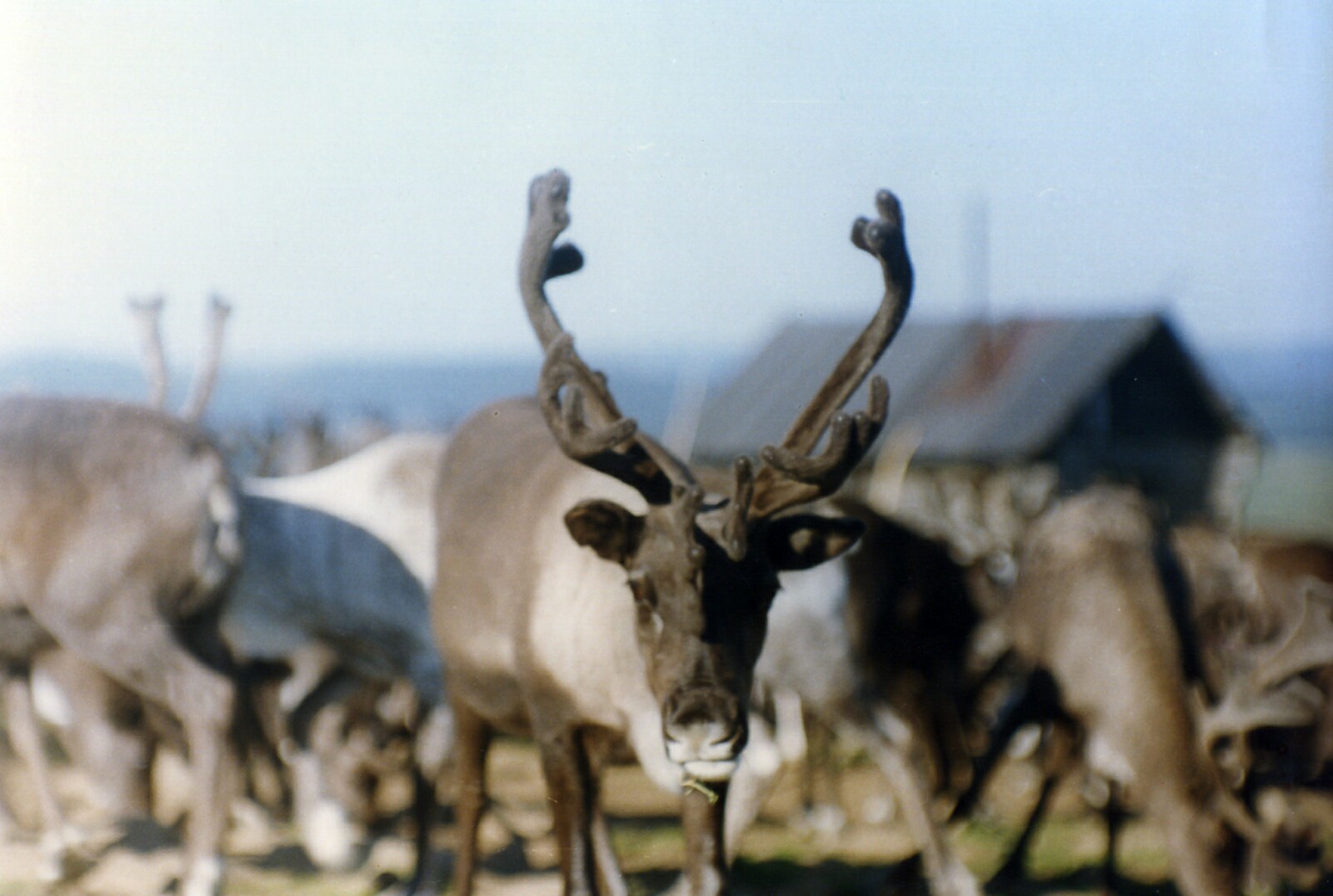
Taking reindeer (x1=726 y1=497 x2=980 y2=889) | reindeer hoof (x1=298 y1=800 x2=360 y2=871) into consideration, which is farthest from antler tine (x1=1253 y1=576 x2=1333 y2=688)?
reindeer hoof (x1=298 y1=800 x2=360 y2=871)

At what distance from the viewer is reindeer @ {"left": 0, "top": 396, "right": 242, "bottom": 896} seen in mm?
5820

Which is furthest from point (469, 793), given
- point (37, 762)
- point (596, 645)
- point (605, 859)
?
point (37, 762)

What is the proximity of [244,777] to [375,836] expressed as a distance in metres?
0.89

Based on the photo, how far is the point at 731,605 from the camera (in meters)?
4.31

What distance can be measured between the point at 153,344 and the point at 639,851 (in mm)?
3473

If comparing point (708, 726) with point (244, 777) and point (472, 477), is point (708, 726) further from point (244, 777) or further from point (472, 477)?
point (244, 777)

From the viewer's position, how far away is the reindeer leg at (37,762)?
22.1ft

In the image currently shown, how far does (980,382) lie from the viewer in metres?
15.2

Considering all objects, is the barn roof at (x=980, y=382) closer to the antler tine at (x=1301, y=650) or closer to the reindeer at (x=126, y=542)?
the antler tine at (x=1301, y=650)

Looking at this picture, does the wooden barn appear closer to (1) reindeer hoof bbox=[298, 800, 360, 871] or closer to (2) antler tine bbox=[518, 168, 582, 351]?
(1) reindeer hoof bbox=[298, 800, 360, 871]

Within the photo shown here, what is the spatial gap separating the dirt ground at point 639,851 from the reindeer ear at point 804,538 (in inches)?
80.5

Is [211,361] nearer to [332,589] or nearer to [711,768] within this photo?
[332,589]

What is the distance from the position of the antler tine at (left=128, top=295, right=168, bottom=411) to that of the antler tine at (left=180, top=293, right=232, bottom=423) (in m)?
0.17

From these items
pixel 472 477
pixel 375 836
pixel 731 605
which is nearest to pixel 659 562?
pixel 731 605
